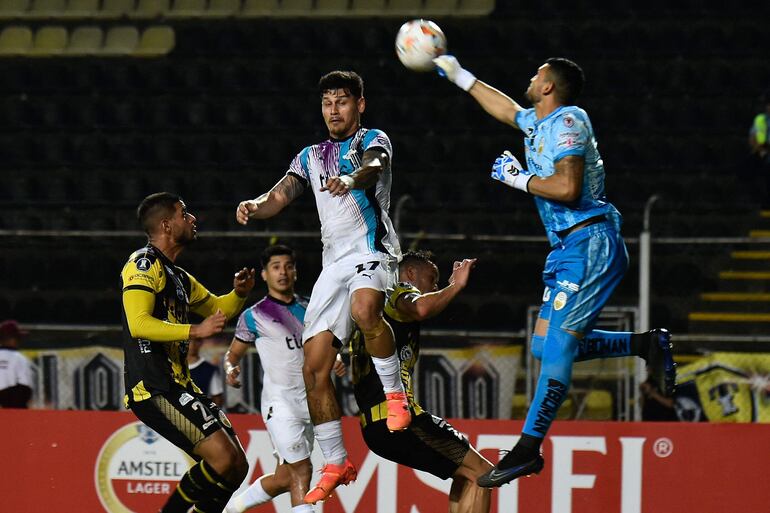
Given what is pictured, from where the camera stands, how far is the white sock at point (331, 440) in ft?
23.4

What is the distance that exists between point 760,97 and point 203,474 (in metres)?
10.9

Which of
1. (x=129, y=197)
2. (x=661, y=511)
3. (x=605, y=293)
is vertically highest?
(x=129, y=197)

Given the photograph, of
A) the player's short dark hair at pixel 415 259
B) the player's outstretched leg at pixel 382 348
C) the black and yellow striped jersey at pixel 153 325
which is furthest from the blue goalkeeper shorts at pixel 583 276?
the black and yellow striped jersey at pixel 153 325

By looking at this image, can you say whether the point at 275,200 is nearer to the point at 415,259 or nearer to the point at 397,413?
the point at 415,259

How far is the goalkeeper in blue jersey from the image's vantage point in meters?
6.55

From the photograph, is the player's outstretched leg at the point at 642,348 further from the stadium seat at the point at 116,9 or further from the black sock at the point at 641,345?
the stadium seat at the point at 116,9

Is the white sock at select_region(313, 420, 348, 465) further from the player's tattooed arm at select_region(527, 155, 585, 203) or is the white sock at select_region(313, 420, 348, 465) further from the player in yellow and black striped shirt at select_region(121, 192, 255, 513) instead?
the player's tattooed arm at select_region(527, 155, 585, 203)

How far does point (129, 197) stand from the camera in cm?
1608

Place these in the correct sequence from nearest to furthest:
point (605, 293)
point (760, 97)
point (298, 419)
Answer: point (605, 293) → point (298, 419) → point (760, 97)

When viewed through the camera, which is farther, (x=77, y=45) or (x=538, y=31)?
(x=77, y=45)

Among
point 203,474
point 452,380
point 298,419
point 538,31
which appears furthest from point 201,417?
point 538,31

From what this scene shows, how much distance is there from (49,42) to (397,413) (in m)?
12.8

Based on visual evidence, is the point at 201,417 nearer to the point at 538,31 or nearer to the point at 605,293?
the point at 605,293

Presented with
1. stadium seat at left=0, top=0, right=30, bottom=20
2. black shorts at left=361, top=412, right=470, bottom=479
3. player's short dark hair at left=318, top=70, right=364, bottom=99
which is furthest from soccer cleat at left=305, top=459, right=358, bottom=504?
stadium seat at left=0, top=0, right=30, bottom=20
